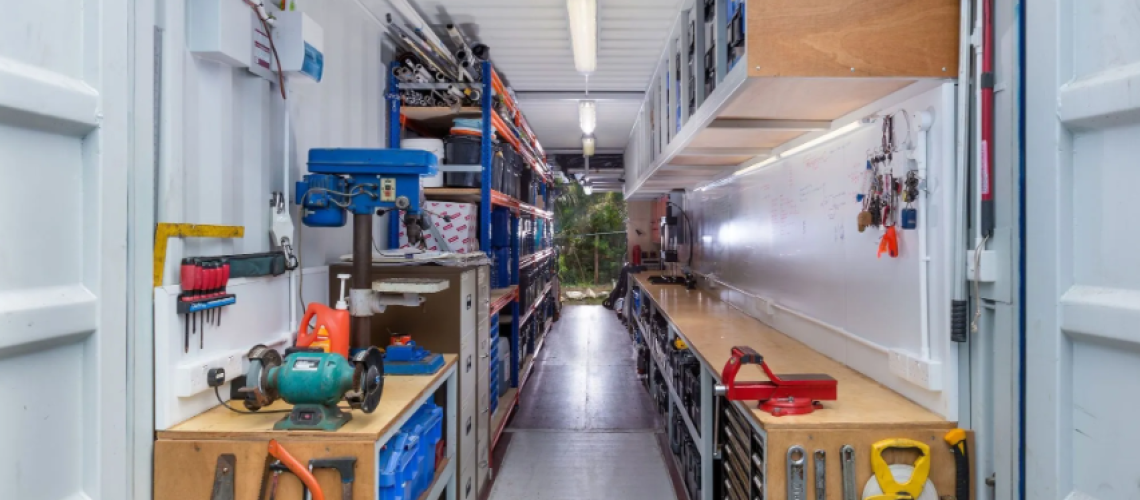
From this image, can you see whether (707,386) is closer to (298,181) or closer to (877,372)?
(877,372)

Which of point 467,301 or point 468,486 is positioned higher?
point 467,301

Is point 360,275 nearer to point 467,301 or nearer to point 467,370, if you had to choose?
point 467,301

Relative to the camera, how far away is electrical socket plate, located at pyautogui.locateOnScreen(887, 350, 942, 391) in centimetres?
169

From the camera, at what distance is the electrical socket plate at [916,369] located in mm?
1689

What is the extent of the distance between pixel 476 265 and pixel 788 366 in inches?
64.2

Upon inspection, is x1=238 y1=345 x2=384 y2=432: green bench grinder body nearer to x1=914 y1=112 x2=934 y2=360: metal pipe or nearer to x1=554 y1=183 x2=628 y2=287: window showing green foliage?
x1=914 y1=112 x2=934 y2=360: metal pipe

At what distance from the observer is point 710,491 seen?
255 centimetres

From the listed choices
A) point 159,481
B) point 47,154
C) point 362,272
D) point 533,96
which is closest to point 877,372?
point 362,272

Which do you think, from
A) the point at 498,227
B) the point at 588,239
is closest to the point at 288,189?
the point at 498,227

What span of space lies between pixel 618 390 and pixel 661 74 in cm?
293


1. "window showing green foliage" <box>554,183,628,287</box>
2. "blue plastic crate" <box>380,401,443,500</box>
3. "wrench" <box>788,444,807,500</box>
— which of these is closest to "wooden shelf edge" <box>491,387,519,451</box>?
"blue plastic crate" <box>380,401,443,500</box>

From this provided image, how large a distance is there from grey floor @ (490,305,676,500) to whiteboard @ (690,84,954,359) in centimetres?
138

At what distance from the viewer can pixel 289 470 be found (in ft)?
4.93

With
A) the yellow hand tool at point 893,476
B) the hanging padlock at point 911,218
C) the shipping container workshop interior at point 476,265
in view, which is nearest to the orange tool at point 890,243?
the shipping container workshop interior at point 476,265
